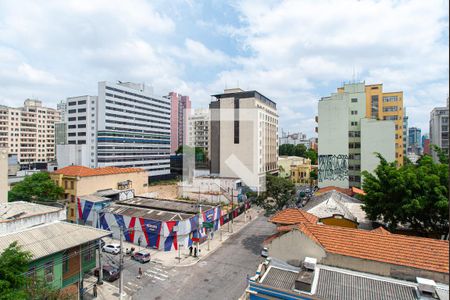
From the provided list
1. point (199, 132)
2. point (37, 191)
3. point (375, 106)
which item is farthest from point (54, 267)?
point (199, 132)

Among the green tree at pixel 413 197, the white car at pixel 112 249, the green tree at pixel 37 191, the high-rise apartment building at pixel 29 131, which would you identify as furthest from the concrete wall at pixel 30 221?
the high-rise apartment building at pixel 29 131

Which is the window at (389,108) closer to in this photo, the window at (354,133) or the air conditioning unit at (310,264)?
the window at (354,133)

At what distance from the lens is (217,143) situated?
190ft

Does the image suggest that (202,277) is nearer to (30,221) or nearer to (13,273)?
(30,221)

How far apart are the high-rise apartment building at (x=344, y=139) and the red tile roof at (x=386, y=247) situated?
33.5 metres

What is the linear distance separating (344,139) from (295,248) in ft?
121

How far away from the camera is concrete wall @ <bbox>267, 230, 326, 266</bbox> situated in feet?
39.7

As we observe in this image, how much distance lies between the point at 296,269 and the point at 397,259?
4198mm

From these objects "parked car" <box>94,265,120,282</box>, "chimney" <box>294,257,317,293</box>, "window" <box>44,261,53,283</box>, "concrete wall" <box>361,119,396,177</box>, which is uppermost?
"concrete wall" <box>361,119,396,177</box>

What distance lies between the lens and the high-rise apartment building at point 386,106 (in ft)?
155

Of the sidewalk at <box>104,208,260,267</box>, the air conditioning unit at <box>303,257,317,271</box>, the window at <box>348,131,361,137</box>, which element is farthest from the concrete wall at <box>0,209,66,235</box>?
the window at <box>348,131,361,137</box>

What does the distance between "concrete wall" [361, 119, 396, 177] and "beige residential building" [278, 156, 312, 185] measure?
26581mm

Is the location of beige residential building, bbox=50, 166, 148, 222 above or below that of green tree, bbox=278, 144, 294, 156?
below

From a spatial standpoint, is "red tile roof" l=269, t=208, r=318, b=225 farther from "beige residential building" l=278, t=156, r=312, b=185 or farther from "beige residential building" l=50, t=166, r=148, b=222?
"beige residential building" l=278, t=156, r=312, b=185
